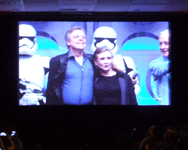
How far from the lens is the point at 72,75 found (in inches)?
273

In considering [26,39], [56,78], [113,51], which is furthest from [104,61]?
[26,39]

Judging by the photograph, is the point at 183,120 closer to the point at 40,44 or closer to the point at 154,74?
the point at 154,74

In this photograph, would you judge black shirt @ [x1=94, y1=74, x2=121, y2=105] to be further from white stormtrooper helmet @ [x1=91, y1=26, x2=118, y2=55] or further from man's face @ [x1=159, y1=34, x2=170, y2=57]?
man's face @ [x1=159, y1=34, x2=170, y2=57]

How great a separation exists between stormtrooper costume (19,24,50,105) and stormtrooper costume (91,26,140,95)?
1.24 meters

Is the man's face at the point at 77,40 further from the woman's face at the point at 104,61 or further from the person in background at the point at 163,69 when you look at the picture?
the person in background at the point at 163,69

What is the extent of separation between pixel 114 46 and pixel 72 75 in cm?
118

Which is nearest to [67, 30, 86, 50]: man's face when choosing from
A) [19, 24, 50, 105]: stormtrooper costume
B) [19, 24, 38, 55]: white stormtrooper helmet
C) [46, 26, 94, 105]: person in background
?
[46, 26, 94, 105]: person in background

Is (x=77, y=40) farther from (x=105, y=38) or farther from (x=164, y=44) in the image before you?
(x=164, y=44)

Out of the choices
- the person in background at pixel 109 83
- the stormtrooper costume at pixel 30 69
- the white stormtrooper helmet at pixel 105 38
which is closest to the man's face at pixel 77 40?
the white stormtrooper helmet at pixel 105 38

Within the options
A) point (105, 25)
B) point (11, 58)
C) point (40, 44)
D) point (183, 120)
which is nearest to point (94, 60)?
point (105, 25)

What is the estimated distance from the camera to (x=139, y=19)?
709 centimetres

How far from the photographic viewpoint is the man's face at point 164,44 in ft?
23.0

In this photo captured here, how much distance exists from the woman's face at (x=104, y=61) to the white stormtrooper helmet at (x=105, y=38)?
161 millimetres

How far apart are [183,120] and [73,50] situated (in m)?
3.10
